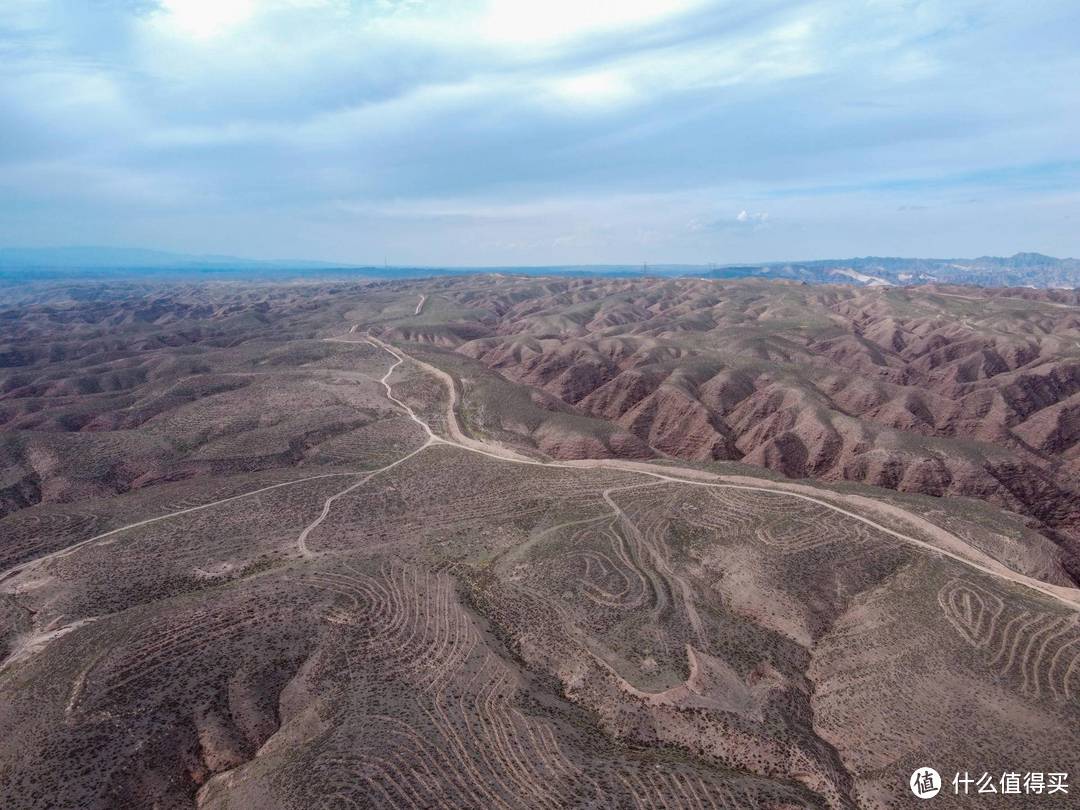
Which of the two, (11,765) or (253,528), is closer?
(11,765)

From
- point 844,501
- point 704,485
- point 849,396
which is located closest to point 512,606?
point 704,485

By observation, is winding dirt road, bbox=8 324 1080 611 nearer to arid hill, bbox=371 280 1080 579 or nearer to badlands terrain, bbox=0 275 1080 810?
badlands terrain, bbox=0 275 1080 810

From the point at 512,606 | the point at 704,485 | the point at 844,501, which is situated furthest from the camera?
the point at 704,485

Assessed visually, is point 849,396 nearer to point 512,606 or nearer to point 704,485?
point 704,485

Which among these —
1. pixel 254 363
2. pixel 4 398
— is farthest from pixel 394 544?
pixel 4 398

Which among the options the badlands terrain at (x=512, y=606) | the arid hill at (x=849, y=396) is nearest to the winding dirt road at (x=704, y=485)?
the badlands terrain at (x=512, y=606)

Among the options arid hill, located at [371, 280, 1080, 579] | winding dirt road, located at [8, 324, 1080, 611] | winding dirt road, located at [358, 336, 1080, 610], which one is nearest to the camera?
winding dirt road, located at [358, 336, 1080, 610]

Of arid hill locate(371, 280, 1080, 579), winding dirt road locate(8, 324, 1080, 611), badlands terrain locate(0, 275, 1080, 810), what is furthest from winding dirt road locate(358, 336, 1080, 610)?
arid hill locate(371, 280, 1080, 579)

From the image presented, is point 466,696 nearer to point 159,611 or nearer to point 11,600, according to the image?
point 159,611
